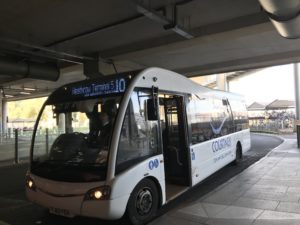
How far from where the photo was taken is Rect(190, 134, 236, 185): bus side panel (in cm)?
779

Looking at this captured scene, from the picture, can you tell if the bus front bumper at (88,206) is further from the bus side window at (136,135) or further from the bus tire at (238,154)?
the bus tire at (238,154)

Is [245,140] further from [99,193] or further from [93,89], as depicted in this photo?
[99,193]

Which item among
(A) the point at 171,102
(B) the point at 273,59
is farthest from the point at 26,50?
(B) the point at 273,59

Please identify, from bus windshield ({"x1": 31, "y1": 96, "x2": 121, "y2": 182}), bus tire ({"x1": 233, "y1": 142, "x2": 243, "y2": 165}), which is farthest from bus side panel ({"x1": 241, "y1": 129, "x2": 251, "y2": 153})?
bus windshield ({"x1": 31, "y1": 96, "x2": 121, "y2": 182})

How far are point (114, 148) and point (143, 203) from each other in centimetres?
121

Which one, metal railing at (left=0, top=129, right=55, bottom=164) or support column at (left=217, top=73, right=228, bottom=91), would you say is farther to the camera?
support column at (left=217, top=73, right=228, bottom=91)

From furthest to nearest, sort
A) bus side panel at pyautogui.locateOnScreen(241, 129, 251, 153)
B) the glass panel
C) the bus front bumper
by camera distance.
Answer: bus side panel at pyautogui.locateOnScreen(241, 129, 251, 153)
the glass panel
the bus front bumper

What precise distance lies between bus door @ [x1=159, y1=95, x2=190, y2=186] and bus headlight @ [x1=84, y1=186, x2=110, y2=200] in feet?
8.71

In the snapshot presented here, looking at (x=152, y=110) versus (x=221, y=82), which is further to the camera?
(x=221, y=82)

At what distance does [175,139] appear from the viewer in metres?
7.72

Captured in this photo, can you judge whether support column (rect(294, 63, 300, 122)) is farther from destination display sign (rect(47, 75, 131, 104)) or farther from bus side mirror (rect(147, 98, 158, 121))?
destination display sign (rect(47, 75, 131, 104))

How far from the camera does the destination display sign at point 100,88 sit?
236 inches

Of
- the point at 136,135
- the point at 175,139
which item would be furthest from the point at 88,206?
the point at 175,139

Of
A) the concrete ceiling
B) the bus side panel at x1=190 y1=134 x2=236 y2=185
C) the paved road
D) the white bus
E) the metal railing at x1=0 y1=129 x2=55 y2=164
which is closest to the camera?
the white bus
